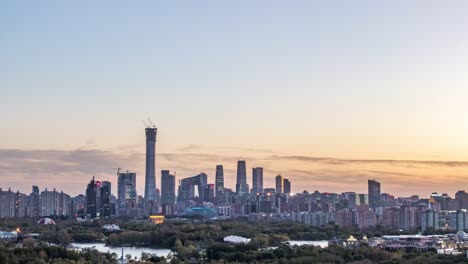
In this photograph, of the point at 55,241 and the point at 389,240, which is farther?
the point at 55,241

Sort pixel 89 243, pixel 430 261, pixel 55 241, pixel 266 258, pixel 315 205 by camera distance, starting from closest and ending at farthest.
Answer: pixel 430 261 → pixel 266 258 → pixel 55 241 → pixel 89 243 → pixel 315 205

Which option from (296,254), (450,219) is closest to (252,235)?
(296,254)

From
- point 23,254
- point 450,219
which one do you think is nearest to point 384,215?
point 450,219

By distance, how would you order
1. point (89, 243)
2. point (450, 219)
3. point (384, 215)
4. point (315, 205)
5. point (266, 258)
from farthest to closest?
point (315, 205) → point (384, 215) → point (450, 219) → point (89, 243) → point (266, 258)

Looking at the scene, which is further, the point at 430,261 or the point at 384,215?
the point at 384,215

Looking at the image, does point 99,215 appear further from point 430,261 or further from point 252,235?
point 430,261

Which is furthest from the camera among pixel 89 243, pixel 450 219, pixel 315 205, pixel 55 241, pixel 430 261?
pixel 315 205

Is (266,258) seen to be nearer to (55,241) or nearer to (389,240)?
(389,240)

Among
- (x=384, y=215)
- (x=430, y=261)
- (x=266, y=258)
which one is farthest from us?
(x=384, y=215)
